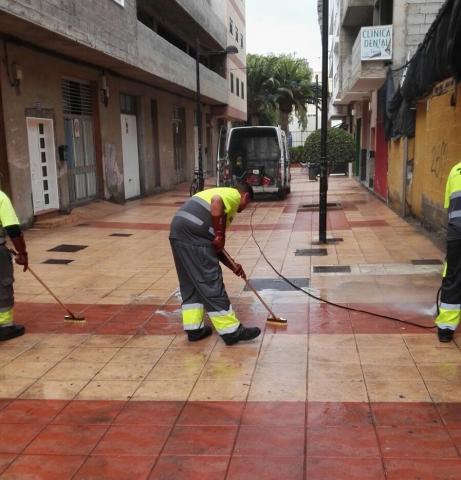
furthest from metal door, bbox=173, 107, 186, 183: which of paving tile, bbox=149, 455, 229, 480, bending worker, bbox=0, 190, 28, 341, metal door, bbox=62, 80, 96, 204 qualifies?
paving tile, bbox=149, 455, 229, 480

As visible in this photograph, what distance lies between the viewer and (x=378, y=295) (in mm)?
6727

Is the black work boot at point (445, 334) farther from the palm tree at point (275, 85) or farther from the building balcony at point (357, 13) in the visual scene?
the palm tree at point (275, 85)

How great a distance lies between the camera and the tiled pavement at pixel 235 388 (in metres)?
3.28

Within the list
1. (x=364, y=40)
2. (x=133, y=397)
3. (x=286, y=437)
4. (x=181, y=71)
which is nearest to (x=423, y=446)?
(x=286, y=437)

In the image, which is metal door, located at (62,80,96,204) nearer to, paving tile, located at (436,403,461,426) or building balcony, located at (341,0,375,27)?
building balcony, located at (341,0,375,27)

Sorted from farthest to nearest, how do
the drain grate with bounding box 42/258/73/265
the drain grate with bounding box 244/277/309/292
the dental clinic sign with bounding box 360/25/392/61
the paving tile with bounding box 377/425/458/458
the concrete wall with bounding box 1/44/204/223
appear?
the dental clinic sign with bounding box 360/25/392/61, the concrete wall with bounding box 1/44/204/223, the drain grate with bounding box 42/258/73/265, the drain grate with bounding box 244/277/309/292, the paving tile with bounding box 377/425/458/458

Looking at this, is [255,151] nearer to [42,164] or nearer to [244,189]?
[42,164]

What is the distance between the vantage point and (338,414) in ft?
12.4

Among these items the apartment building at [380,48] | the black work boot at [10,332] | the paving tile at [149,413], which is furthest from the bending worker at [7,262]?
the apartment building at [380,48]

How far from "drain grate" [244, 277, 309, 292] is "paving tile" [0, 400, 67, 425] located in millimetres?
3564

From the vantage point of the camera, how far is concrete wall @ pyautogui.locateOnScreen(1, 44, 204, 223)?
479 inches

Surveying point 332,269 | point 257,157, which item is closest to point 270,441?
point 332,269

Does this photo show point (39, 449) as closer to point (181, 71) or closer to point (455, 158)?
point (455, 158)

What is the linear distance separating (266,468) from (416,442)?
91cm
